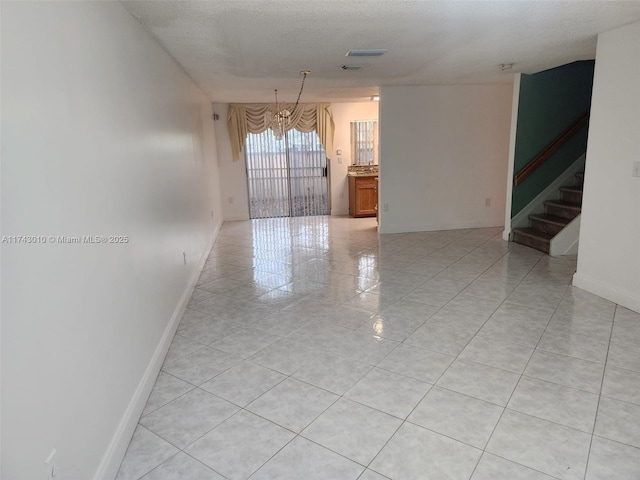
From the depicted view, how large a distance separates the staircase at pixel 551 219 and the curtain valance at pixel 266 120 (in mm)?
3996

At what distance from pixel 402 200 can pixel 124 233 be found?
5.00 m

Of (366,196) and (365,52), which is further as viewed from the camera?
(366,196)

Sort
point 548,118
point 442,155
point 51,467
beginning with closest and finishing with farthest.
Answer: point 51,467
point 548,118
point 442,155

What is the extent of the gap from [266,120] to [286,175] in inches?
43.8

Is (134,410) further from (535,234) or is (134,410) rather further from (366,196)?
(366,196)

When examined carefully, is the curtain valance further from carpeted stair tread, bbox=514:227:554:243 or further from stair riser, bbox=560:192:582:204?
stair riser, bbox=560:192:582:204

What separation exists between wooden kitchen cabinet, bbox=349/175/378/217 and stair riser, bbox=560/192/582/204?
318cm

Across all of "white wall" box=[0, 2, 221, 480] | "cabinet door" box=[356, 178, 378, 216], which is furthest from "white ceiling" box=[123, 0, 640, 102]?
"cabinet door" box=[356, 178, 378, 216]

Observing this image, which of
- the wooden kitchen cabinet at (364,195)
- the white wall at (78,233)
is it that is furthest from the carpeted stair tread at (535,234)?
the white wall at (78,233)

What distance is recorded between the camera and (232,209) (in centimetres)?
830

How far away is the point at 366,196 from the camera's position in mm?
8117

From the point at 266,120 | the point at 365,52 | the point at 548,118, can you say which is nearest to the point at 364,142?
the point at 266,120

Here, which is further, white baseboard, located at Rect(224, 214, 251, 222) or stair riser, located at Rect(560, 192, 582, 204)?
white baseboard, located at Rect(224, 214, 251, 222)

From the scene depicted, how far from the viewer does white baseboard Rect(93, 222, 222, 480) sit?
67.5 inches
